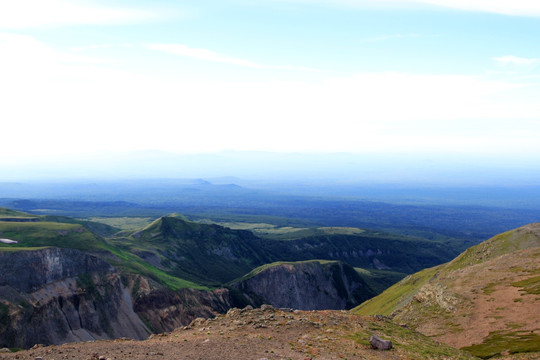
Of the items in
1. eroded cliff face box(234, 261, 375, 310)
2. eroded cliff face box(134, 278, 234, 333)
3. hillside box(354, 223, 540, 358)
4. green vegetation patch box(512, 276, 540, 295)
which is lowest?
eroded cliff face box(234, 261, 375, 310)

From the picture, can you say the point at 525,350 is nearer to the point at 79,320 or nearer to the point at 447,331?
the point at 447,331

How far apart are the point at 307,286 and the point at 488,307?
4044 inches

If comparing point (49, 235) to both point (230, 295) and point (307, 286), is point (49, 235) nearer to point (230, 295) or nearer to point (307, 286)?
point (230, 295)

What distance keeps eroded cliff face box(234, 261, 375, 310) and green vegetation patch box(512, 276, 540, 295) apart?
299ft

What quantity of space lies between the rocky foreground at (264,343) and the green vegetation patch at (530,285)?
19.8 meters

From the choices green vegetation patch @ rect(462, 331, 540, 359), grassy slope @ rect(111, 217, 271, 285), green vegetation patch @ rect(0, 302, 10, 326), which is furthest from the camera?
grassy slope @ rect(111, 217, 271, 285)

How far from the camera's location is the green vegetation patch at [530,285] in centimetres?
4890

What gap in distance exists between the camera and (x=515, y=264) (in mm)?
61875

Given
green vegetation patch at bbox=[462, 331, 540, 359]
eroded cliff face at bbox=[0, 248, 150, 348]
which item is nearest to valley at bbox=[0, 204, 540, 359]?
green vegetation patch at bbox=[462, 331, 540, 359]

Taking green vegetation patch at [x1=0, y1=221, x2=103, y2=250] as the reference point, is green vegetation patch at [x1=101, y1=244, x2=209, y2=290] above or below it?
below

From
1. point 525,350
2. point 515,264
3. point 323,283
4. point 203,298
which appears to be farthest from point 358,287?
point 525,350

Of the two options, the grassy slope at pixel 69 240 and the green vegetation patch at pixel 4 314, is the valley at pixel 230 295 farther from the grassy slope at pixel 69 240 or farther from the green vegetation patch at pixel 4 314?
the grassy slope at pixel 69 240

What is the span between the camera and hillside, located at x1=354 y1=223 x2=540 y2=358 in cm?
3919

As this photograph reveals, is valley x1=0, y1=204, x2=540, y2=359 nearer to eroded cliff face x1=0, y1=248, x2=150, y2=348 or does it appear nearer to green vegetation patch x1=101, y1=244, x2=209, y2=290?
eroded cliff face x1=0, y1=248, x2=150, y2=348
